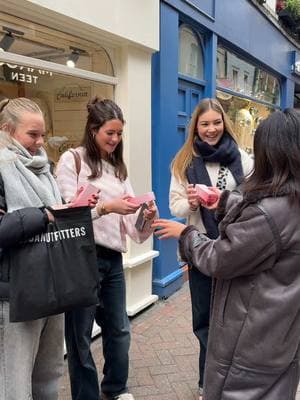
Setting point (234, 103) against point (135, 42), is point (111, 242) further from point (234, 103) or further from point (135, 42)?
point (234, 103)

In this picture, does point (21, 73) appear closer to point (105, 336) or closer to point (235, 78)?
point (105, 336)

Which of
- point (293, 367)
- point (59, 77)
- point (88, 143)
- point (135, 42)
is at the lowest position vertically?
point (293, 367)

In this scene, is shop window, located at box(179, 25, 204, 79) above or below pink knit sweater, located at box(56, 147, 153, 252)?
above

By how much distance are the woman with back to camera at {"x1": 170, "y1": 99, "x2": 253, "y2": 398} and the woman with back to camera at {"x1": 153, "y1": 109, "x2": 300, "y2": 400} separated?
85cm

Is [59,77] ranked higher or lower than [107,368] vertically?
higher

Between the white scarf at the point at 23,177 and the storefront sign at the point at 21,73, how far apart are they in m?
1.34

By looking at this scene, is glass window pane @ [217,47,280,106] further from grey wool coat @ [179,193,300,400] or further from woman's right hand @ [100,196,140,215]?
grey wool coat @ [179,193,300,400]

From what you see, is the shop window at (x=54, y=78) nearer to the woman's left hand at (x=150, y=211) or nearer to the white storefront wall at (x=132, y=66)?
the white storefront wall at (x=132, y=66)

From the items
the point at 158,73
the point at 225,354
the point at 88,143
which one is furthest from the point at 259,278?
the point at 158,73

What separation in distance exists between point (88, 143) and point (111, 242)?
0.61 m

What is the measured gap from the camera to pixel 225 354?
179cm

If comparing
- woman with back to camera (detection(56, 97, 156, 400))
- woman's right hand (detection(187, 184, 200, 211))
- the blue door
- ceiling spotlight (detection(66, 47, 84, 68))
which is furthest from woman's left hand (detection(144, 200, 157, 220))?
the blue door

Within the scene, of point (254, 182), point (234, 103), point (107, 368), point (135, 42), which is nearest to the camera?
point (254, 182)

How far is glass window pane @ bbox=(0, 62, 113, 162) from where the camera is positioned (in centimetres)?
331
